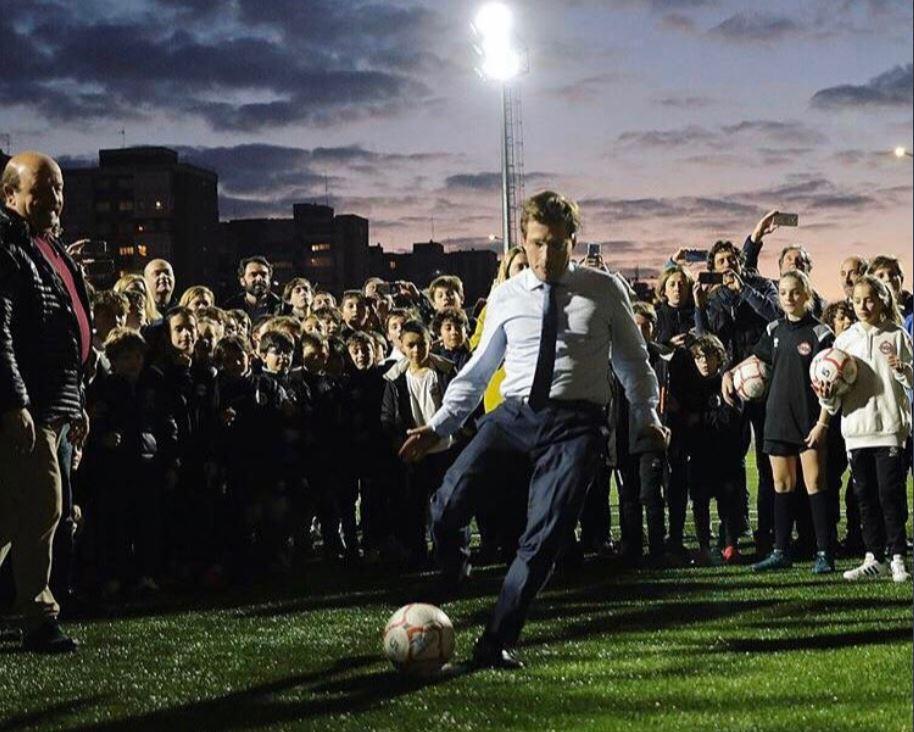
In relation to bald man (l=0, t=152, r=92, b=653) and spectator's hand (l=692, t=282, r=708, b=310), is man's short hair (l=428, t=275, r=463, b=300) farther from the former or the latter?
bald man (l=0, t=152, r=92, b=653)

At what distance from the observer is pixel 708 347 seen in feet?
35.5

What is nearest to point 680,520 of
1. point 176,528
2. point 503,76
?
point 176,528

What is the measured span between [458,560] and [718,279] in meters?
5.88

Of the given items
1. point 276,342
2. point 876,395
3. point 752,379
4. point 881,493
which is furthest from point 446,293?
point 881,493

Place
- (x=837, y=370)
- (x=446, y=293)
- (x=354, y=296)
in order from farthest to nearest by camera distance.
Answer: (x=354, y=296)
(x=446, y=293)
(x=837, y=370)

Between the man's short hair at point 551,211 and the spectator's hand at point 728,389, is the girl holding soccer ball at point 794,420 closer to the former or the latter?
the spectator's hand at point 728,389

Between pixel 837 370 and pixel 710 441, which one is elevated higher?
pixel 837 370

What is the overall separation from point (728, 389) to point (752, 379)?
0.23m

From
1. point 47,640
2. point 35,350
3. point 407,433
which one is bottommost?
point 47,640

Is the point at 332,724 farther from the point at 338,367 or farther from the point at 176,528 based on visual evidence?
the point at 338,367

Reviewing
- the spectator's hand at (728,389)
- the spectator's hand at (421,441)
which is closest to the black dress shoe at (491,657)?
the spectator's hand at (421,441)

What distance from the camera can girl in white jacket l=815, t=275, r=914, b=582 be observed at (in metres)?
9.32

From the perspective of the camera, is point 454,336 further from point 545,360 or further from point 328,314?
point 545,360

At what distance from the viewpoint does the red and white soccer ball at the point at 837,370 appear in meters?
9.47
